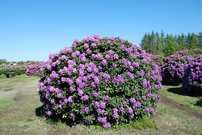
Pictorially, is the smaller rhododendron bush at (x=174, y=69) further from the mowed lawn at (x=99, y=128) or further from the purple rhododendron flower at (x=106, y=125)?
the purple rhododendron flower at (x=106, y=125)

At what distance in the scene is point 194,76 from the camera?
14.6 metres

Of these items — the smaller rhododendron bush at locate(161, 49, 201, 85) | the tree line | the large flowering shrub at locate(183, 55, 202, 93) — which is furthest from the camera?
the tree line

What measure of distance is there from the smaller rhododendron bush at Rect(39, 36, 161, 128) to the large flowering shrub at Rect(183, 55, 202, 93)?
21.6ft

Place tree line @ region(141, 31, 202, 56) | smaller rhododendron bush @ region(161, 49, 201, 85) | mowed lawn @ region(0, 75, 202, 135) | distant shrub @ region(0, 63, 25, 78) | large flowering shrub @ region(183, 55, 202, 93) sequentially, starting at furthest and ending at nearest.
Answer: tree line @ region(141, 31, 202, 56) → distant shrub @ region(0, 63, 25, 78) → smaller rhododendron bush @ region(161, 49, 201, 85) → large flowering shrub @ region(183, 55, 202, 93) → mowed lawn @ region(0, 75, 202, 135)

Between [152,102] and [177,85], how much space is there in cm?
1156

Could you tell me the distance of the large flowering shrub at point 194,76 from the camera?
14.5 metres

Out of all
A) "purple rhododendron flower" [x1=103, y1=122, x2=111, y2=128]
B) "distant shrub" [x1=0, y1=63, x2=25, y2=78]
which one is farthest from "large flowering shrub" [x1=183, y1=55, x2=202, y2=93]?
"distant shrub" [x1=0, y1=63, x2=25, y2=78]

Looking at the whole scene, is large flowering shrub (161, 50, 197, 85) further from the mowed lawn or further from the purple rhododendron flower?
the purple rhododendron flower

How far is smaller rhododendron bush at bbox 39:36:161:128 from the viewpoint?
7691 mm

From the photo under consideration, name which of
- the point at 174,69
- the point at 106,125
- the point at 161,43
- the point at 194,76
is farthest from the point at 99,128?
the point at 161,43

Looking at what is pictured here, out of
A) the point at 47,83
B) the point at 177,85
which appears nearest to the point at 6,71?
the point at 177,85

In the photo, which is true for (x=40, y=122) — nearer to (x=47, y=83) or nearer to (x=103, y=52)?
(x=47, y=83)

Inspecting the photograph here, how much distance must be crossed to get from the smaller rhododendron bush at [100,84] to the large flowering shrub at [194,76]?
6.58 m

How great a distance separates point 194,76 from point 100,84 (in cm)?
856
